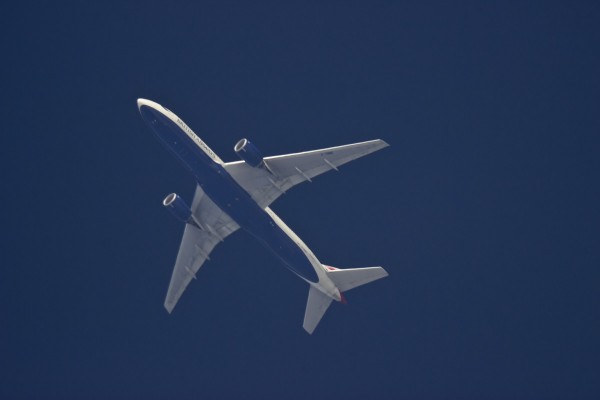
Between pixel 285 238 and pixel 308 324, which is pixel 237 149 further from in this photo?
pixel 308 324

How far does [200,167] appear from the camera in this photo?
58500mm

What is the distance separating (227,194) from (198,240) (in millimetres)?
7858

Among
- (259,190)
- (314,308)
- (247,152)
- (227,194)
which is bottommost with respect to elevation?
(314,308)

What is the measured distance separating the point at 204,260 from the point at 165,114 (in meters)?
13.2

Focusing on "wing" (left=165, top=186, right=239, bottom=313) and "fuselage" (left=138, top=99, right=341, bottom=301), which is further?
"wing" (left=165, top=186, right=239, bottom=313)

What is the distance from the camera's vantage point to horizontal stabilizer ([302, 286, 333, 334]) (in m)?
64.0

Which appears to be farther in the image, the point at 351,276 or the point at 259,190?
the point at 351,276

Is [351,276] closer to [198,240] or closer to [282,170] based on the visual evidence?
[282,170]

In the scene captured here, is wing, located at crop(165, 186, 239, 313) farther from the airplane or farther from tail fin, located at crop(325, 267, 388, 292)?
tail fin, located at crop(325, 267, 388, 292)

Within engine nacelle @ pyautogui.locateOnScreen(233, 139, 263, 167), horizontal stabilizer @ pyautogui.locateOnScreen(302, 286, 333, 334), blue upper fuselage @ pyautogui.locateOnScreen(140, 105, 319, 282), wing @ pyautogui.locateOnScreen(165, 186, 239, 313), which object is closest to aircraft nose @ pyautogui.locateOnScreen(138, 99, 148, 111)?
blue upper fuselage @ pyautogui.locateOnScreen(140, 105, 319, 282)

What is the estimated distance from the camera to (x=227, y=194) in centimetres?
5947

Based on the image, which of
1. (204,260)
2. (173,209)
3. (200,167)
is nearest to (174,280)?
(204,260)

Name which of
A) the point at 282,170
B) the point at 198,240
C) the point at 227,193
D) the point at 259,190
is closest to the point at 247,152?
the point at 282,170

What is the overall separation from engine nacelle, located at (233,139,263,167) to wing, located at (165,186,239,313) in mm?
7598
